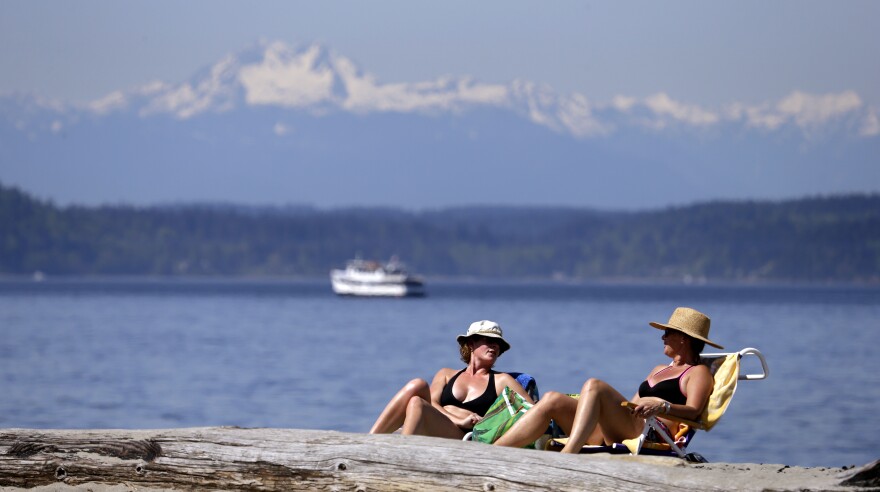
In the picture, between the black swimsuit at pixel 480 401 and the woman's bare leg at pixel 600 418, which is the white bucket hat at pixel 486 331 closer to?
the black swimsuit at pixel 480 401

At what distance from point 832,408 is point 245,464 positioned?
25.1 meters

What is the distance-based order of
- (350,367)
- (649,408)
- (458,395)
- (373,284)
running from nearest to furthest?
(649,408), (458,395), (350,367), (373,284)

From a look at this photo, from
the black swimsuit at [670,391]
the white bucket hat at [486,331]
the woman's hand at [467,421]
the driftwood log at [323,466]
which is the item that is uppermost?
the white bucket hat at [486,331]

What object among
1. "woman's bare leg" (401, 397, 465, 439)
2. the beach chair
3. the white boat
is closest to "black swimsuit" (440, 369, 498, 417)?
"woman's bare leg" (401, 397, 465, 439)

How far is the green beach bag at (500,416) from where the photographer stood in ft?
27.0

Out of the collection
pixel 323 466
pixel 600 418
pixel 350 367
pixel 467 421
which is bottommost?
pixel 350 367

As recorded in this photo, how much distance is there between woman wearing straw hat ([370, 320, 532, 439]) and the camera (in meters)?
8.30

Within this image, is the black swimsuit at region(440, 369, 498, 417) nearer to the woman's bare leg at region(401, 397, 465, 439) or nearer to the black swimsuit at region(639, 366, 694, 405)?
the woman's bare leg at region(401, 397, 465, 439)

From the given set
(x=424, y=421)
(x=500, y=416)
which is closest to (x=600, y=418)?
(x=500, y=416)

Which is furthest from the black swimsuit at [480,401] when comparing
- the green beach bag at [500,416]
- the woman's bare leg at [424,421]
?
the woman's bare leg at [424,421]

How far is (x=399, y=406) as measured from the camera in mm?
8414

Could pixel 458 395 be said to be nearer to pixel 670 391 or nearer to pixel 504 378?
pixel 504 378

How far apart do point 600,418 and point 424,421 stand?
0.99 m

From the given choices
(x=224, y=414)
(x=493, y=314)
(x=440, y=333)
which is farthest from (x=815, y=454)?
(x=493, y=314)
